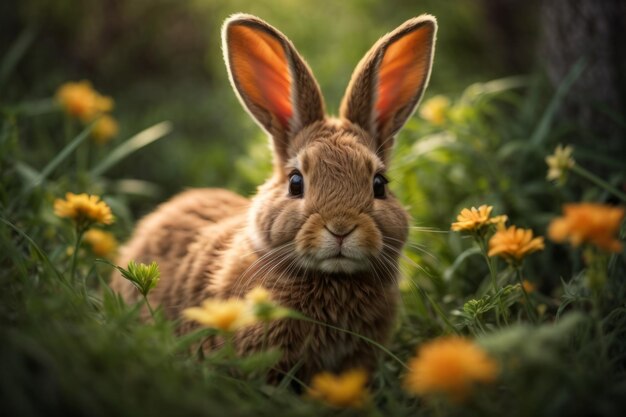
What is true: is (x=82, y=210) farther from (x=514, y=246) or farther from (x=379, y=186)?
(x=514, y=246)

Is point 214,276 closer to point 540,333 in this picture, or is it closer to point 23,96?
point 540,333

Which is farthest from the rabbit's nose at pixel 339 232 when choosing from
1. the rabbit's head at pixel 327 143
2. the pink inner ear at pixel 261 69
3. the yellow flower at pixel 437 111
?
the yellow flower at pixel 437 111

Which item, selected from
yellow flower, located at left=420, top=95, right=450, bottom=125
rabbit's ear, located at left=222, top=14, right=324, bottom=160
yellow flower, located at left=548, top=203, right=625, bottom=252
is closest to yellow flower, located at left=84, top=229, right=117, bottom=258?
rabbit's ear, located at left=222, top=14, right=324, bottom=160

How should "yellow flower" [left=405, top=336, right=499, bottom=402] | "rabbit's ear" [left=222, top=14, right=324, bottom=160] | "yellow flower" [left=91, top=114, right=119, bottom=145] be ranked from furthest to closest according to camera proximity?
"yellow flower" [left=91, top=114, right=119, bottom=145]
"rabbit's ear" [left=222, top=14, right=324, bottom=160]
"yellow flower" [left=405, top=336, right=499, bottom=402]

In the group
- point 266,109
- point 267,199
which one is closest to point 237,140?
point 266,109

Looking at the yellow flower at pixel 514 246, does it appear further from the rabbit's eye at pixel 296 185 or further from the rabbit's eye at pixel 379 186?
the rabbit's eye at pixel 296 185

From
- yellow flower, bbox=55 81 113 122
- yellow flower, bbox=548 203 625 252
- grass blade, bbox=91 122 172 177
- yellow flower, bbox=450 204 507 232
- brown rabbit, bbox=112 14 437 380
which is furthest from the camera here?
yellow flower, bbox=55 81 113 122

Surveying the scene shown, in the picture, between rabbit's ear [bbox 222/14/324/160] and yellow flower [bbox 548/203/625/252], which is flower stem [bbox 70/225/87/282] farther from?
yellow flower [bbox 548/203/625/252]
